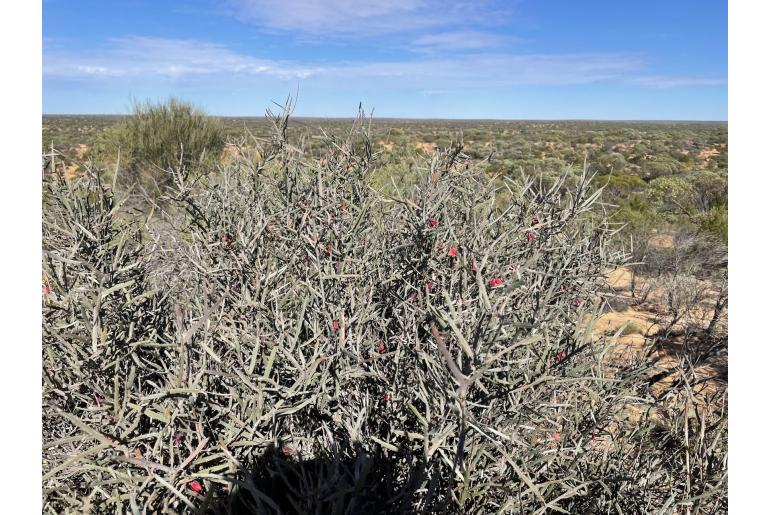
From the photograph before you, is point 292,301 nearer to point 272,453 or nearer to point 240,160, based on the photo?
point 272,453

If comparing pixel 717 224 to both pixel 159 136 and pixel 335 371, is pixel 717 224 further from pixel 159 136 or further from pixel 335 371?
pixel 159 136

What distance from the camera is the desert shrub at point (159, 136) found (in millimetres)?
14078

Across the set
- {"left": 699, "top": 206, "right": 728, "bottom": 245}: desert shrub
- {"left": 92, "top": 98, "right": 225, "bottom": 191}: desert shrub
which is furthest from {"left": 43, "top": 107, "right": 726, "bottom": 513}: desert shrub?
{"left": 92, "top": 98, "right": 225, "bottom": 191}: desert shrub

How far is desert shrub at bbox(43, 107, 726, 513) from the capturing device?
51.5 inches

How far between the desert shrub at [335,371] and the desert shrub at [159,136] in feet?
42.6

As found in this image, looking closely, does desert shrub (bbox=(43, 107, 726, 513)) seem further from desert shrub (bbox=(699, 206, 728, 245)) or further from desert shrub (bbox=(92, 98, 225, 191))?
desert shrub (bbox=(92, 98, 225, 191))

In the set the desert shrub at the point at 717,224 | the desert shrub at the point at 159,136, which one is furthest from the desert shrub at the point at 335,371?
the desert shrub at the point at 159,136

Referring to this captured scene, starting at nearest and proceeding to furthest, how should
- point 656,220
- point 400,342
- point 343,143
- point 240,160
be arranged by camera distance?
point 400,342
point 343,143
point 240,160
point 656,220

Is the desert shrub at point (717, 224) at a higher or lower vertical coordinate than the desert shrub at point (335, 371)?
higher

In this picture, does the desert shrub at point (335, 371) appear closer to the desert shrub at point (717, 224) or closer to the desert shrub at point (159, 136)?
the desert shrub at point (717, 224)

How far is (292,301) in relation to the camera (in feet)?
5.96

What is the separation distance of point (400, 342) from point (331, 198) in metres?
0.69

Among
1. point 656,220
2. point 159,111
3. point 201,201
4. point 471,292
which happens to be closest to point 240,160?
point 201,201

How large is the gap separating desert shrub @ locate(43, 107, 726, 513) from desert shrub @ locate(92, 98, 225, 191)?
12975mm
